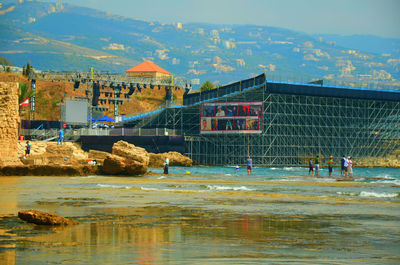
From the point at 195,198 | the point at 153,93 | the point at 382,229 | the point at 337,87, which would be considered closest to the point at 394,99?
the point at 337,87

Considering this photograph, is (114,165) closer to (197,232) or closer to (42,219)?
(42,219)

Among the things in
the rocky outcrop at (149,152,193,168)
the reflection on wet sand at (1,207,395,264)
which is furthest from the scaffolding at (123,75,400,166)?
the reflection on wet sand at (1,207,395,264)

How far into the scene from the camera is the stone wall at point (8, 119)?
38375 millimetres

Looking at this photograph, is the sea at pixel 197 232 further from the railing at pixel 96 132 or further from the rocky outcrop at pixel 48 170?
the railing at pixel 96 132

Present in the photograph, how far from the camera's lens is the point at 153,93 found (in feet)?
480

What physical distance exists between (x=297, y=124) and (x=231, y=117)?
31.6 feet

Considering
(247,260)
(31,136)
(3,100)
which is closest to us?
(247,260)

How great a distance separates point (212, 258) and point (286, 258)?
1393 millimetres

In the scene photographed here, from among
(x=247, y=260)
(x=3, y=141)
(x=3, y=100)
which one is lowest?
(x=247, y=260)

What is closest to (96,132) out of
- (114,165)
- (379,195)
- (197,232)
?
(114,165)

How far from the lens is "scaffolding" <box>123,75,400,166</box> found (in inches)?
3477

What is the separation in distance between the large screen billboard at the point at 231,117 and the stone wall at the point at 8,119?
5148 centimetres

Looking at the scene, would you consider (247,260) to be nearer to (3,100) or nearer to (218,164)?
(3,100)

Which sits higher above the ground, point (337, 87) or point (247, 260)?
point (337, 87)
